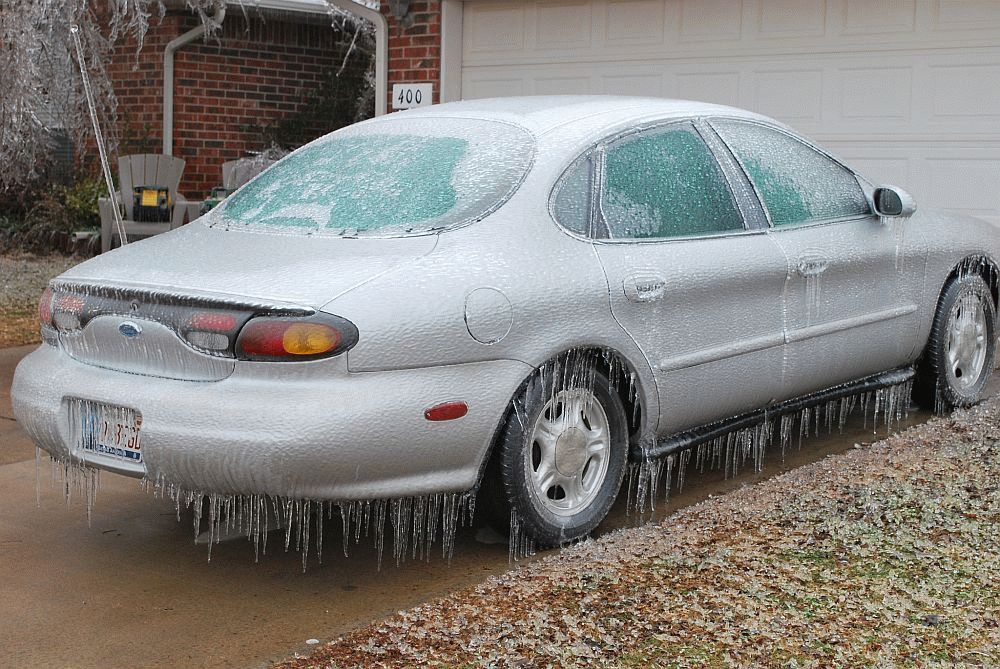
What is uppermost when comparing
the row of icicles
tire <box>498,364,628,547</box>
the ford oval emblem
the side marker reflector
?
the ford oval emblem

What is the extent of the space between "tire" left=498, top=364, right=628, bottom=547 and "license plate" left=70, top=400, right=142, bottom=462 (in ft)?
3.73

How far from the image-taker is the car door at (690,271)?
15.6 ft

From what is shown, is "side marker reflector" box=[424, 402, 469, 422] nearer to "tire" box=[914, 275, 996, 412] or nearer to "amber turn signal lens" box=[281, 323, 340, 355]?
"amber turn signal lens" box=[281, 323, 340, 355]

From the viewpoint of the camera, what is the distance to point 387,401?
393 centimetres

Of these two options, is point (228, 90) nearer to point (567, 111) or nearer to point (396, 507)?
point (567, 111)

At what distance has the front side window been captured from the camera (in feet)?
15.9

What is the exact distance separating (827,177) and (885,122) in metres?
3.35

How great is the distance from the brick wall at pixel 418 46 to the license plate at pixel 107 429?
22.7ft

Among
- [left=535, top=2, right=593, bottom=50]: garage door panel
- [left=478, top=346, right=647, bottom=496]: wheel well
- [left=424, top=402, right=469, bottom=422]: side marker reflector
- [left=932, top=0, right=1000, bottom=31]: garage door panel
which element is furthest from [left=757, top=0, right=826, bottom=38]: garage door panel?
[left=424, top=402, right=469, bottom=422]: side marker reflector

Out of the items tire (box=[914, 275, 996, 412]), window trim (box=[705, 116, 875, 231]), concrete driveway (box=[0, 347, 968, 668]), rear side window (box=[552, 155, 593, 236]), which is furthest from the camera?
tire (box=[914, 275, 996, 412])

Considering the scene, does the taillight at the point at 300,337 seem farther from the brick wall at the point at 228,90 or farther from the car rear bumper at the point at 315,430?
the brick wall at the point at 228,90

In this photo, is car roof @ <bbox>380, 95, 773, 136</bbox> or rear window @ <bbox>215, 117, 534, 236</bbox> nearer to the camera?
rear window @ <bbox>215, 117, 534, 236</bbox>

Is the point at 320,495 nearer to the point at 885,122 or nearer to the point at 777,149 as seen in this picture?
the point at 777,149

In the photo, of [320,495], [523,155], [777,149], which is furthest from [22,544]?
[777,149]
